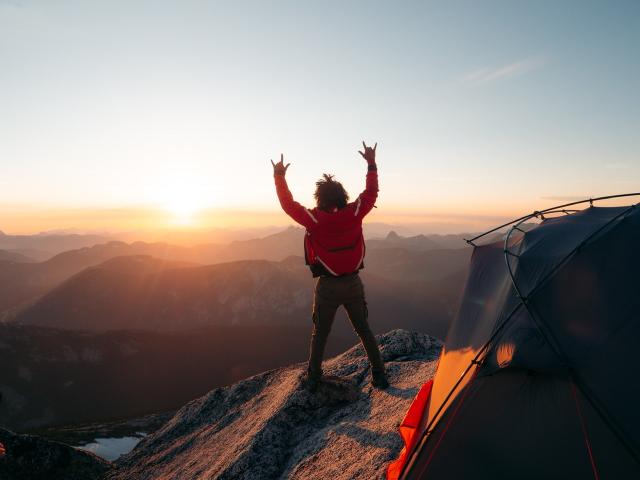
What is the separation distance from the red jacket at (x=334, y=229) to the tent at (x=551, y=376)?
2.37m

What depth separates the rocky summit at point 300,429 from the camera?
20.4ft

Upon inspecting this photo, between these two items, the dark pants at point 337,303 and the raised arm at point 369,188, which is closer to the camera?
the raised arm at point 369,188

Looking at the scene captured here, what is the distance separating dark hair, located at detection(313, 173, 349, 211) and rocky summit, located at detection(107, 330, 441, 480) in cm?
391

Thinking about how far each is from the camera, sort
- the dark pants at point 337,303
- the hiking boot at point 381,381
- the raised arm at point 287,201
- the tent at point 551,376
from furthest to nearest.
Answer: the hiking boot at point 381,381, the dark pants at point 337,303, the raised arm at point 287,201, the tent at point 551,376

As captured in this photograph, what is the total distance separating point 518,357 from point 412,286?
116197mm

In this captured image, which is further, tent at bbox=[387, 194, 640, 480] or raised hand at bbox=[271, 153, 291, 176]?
raised hand at bbox=[271, 153, 291, 176]

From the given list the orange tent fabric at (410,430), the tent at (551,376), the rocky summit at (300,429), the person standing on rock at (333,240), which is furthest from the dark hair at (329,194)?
the rocky summit at (300,429)

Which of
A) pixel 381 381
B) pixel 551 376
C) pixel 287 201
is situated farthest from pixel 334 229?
pixel 381 381

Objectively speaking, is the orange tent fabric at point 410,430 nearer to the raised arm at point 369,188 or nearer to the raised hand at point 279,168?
the raised arm at point 369,188

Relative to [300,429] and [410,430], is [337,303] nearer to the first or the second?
[410,430]

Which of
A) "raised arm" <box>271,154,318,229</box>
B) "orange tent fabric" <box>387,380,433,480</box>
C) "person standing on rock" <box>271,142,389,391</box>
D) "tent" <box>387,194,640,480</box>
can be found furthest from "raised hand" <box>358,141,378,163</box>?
"orange tent fabric" <box>387,380,433,480</box>

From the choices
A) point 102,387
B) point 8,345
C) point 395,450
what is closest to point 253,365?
point 102,387

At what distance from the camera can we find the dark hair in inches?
254

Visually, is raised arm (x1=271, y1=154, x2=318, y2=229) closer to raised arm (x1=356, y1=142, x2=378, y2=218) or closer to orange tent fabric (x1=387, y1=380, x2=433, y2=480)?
raised arm (x1=356, y1=142, x2=378, y2=218)
